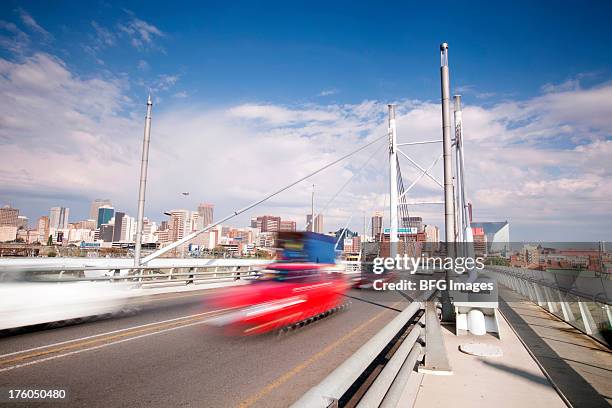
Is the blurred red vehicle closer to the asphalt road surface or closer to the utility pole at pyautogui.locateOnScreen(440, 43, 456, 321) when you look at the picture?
the asphalt road surface

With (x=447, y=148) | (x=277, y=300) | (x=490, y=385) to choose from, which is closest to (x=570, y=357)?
(x=490, y=385)

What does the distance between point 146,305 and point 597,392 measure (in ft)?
41.5

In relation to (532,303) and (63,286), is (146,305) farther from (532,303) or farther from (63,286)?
(532,303)

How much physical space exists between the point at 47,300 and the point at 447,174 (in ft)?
35.7

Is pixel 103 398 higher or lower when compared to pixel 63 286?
lower

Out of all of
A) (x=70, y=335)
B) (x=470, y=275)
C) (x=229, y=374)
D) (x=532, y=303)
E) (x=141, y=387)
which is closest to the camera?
(x=141, y=387)

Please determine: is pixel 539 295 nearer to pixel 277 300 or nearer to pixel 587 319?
pixel 587 319

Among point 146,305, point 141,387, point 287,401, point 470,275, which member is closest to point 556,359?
point 470,275

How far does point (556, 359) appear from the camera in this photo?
285 inches

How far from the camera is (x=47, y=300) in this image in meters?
8.72

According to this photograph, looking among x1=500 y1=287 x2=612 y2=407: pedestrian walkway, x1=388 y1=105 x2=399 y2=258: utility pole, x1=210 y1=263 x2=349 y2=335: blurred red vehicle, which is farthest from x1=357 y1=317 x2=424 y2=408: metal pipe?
x1=388 y1=105 x2=399 y2=258: utility pole

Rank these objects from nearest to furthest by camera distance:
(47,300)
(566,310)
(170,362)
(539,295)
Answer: (170,362)
(47,300)
(566,310)
(539,295)

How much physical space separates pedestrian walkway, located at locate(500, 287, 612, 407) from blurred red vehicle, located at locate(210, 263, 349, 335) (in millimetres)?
5135

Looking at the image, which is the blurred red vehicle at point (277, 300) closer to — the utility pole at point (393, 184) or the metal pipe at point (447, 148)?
the metal pipe at point (447, 148)
